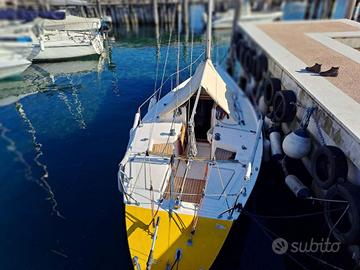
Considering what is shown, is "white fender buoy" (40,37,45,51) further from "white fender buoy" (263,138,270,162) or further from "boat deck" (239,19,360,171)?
"white fender buoy" (263,138,270,162)

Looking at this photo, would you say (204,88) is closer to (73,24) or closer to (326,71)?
(326,71)

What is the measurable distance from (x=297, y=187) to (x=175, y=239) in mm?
5510

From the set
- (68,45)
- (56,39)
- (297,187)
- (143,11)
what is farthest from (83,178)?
(143,11)

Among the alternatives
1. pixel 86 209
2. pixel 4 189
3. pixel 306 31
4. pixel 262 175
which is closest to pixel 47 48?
pixel 4 189

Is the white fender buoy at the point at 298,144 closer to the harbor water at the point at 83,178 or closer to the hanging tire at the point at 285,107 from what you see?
the harbor water at the point at 83,178

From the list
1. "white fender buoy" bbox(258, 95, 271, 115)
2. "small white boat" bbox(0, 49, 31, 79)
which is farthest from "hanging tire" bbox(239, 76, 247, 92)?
"small white boat" bbox(0, 49, 31, 79)

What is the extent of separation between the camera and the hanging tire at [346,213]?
7.82 m

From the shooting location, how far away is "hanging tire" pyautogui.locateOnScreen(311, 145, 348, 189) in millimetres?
9125

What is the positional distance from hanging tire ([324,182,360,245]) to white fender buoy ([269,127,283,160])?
3.53 metres

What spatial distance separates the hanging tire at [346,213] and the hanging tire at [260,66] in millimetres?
9957

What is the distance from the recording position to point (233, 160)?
31.5 feet

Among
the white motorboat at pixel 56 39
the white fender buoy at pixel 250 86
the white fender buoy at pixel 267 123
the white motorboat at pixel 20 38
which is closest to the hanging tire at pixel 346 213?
the white fender buoy at pixel 267 123

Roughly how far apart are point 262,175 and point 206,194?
17.9 feet

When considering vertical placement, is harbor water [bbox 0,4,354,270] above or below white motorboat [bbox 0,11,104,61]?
below
